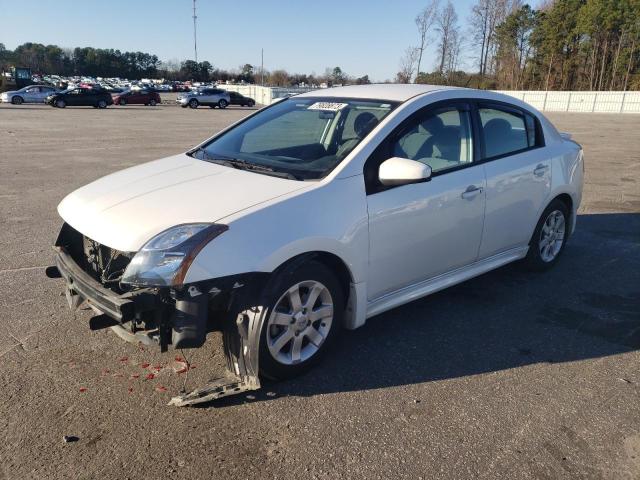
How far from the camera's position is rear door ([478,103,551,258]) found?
4.29 metres

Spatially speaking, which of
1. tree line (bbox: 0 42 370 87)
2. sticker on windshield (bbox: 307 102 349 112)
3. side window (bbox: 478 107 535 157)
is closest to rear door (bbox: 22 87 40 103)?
sticker on windshield (bbox: 307 102 349 112)

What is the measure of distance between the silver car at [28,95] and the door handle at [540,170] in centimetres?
4294

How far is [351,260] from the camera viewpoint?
10.8 ft

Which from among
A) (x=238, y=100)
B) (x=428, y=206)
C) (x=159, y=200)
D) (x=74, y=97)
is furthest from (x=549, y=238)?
(x=238, y=100)

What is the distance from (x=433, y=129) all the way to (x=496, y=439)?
7.22 ft

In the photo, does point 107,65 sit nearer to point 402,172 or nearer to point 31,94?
point 31,94

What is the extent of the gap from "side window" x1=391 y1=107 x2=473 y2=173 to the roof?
230 millimetres

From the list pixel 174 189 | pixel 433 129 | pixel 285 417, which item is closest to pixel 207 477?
pixel 285 417

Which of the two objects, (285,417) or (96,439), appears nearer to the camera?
(96,439)

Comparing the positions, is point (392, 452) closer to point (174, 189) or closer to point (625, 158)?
point (174, 189)

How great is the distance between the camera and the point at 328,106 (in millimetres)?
4211

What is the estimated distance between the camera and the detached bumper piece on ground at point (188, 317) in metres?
2.72

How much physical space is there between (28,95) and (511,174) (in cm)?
4334

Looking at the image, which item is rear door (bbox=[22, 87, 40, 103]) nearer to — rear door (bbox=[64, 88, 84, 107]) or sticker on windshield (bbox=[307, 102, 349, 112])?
rear door (bbox=[64, 88, 84, 107])
